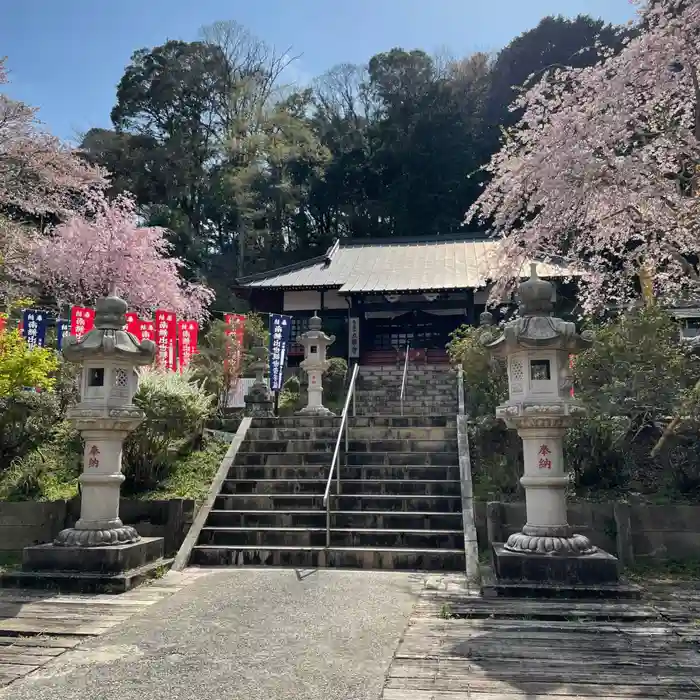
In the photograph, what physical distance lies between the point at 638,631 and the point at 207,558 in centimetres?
514

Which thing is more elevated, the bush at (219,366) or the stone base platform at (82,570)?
the bush at (219,366)

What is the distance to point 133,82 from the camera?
37.3 m

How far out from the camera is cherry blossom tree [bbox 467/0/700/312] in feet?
27.6

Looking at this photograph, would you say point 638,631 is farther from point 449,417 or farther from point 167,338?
point 167,338

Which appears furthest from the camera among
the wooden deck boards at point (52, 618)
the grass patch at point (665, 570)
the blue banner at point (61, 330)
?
the blue banner at point (61, 330)

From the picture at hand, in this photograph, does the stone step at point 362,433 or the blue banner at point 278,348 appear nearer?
the stone step at point 362,433

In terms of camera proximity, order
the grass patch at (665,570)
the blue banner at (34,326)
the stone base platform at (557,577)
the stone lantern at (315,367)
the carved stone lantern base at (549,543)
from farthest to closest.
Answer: the blue banner at (34,326) < the stone lantern at (315,367) < the grass patch at (665,570) < the carved stone lantern base at (549,543) < the stone base platform at (557,577)

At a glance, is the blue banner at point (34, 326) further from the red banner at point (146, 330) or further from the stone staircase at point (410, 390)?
the stone staircase at point (410, 390)

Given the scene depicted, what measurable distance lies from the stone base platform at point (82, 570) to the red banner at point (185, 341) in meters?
8.41

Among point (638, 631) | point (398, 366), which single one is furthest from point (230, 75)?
point (638, 631)

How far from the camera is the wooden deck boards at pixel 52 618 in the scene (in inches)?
172

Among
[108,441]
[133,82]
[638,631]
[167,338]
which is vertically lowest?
[638,631]

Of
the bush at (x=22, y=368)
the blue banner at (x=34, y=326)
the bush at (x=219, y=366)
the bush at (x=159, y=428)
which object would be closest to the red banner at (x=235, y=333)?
the bush at (x=219, y=366)

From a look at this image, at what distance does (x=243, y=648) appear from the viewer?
15.0ft
